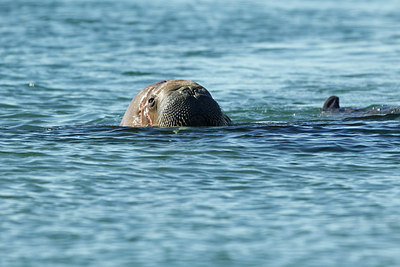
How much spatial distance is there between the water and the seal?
0.14 metres

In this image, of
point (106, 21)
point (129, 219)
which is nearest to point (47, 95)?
point (129, 219)

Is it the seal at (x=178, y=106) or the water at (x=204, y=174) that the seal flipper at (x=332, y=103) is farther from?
the seal at (x=178, y=106)

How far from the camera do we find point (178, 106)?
8.05 m

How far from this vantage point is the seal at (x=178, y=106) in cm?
804

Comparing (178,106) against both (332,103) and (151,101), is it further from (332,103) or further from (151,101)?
(332,103)

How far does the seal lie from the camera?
26.4 feet

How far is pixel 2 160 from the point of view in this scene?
716 centimetres

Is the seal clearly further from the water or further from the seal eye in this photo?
the water

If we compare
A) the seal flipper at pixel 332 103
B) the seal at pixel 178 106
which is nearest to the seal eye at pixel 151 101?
the seal at pixel 178 106

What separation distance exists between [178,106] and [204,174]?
1560 millimetres

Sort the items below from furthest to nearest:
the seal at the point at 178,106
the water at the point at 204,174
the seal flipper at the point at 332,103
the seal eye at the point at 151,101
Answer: the seal flipper at the point at 332,103 → the seal eye at the point at 151,101 → the seal at the point at 178,106 → the water at the point at 204,174

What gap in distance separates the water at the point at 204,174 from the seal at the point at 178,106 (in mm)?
138

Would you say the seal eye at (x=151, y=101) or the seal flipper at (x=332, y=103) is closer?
the seal eye at (x=151, y=101)

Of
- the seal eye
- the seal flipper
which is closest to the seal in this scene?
the seal eye
